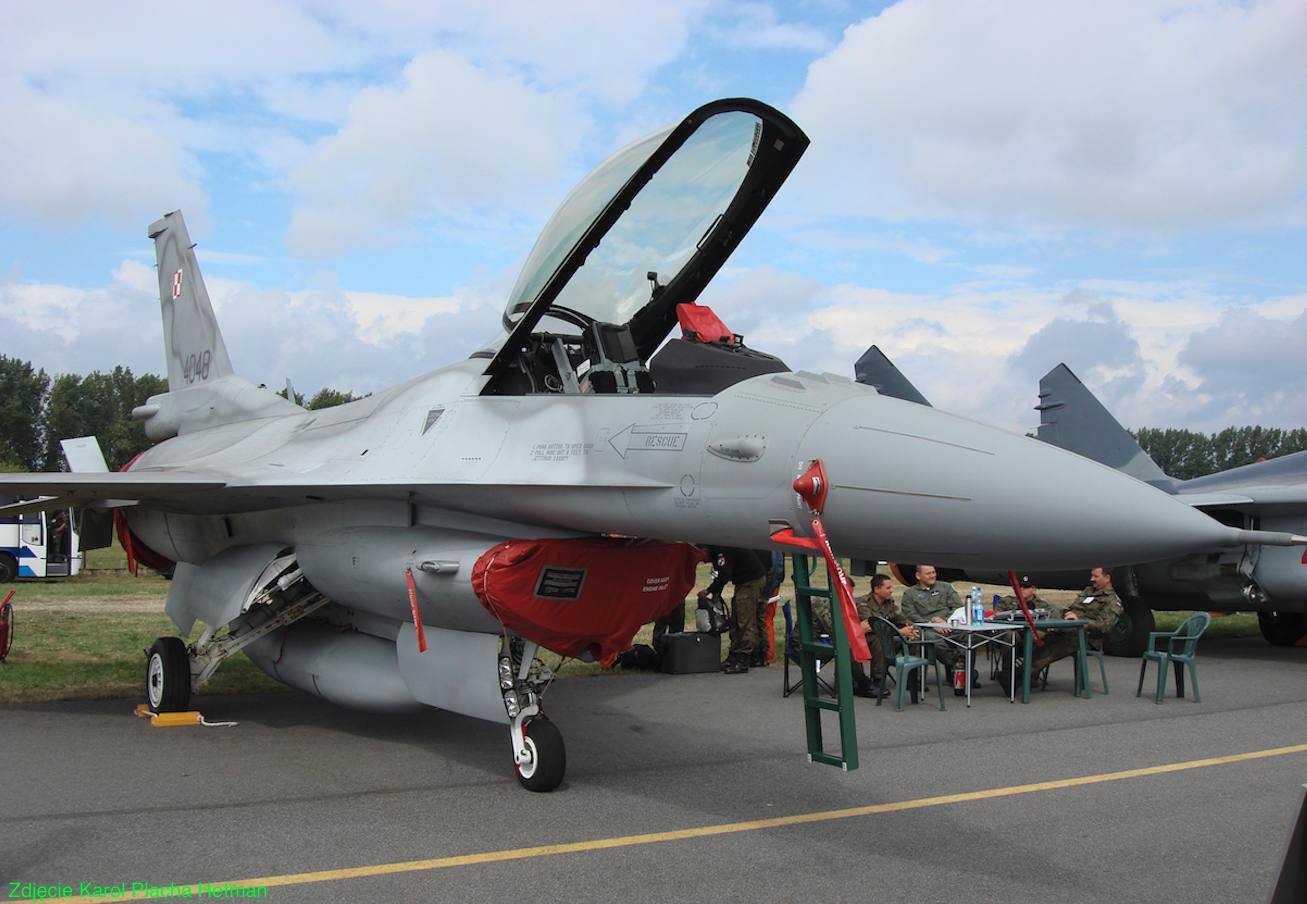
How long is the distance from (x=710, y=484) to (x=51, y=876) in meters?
3.31

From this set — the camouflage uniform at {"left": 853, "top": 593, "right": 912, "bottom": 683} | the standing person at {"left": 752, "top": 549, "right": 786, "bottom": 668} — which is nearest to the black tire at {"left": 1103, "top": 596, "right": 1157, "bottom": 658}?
the camouflage uniform at {"left": 853, "top": 593, "right": 912, "bottom": 683}

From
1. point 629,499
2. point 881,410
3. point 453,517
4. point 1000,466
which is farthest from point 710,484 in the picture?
point 453,517

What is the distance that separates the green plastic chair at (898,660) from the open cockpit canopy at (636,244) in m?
3.66

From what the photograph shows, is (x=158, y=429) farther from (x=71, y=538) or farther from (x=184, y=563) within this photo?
(x=71, y=538)

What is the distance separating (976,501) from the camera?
11.7ft

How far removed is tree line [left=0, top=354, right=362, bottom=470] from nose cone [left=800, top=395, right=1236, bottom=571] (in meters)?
73.3

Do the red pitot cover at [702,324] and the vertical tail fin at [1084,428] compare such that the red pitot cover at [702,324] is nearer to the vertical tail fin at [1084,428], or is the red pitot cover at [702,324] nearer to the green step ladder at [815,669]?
the green step ladder at [815,669]

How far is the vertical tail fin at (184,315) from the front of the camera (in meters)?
10.2

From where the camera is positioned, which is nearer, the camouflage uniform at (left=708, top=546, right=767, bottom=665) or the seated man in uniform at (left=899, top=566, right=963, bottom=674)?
the seated man in uniform at (left=899, top=566, right=963, bottom=674)

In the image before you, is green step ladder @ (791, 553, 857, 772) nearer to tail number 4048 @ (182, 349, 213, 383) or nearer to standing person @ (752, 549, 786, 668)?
standing person @ (752, 549, 786, 668)

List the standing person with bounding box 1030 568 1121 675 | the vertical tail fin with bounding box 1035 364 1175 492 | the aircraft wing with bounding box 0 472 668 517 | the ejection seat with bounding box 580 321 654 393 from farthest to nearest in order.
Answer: the vertical tail fin with bounding box 1035 364 1175 492 → the standing person with bounding box 1030 568 1121 675 → the ejection seat with bounding box 580 321 654 393 → the aircraft wing with bounding box 0 472 668 517

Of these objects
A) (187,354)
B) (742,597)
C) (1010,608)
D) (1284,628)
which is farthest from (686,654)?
(1284,628)

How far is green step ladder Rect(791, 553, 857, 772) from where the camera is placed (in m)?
3.98

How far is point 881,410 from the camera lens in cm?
405
